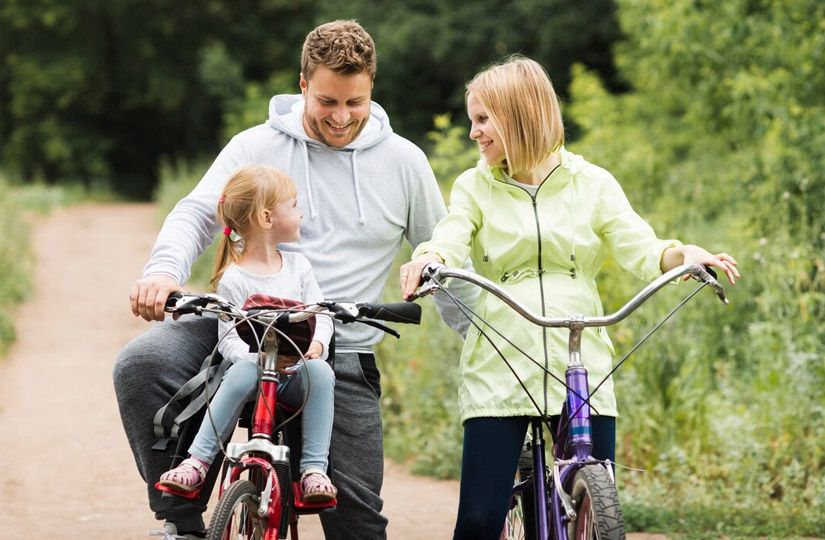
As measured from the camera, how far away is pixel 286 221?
3.70 metres

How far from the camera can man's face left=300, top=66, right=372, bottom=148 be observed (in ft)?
12.8

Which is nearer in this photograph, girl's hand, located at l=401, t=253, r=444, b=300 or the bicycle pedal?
girl's hand, located at l=401, t=253, r=444, b=300

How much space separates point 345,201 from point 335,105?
1.12ft

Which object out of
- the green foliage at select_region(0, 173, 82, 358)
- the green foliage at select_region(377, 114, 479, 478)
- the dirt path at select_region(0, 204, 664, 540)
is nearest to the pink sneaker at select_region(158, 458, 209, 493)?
the dirt path at select_region(0, 204, 664, 540)

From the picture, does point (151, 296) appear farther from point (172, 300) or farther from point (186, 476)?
point (186, 476)

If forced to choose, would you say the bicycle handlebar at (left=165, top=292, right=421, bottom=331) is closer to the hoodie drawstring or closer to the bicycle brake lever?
the bicycle brake lever

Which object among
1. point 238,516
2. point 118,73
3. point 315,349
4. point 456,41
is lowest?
point 238,516

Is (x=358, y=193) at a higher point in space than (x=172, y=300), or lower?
higher

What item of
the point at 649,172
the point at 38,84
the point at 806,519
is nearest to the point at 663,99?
the point at 649,172

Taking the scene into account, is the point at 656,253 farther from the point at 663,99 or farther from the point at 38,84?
the point at 38,84

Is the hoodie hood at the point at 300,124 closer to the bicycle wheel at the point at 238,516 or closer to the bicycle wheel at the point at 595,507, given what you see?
the bicycle wheel at the point at 238,516

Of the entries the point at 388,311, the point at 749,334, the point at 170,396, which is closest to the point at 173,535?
the point at 170,396

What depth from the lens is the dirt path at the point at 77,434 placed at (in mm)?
6328

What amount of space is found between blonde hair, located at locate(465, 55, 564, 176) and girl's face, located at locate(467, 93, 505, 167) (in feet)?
0.07
